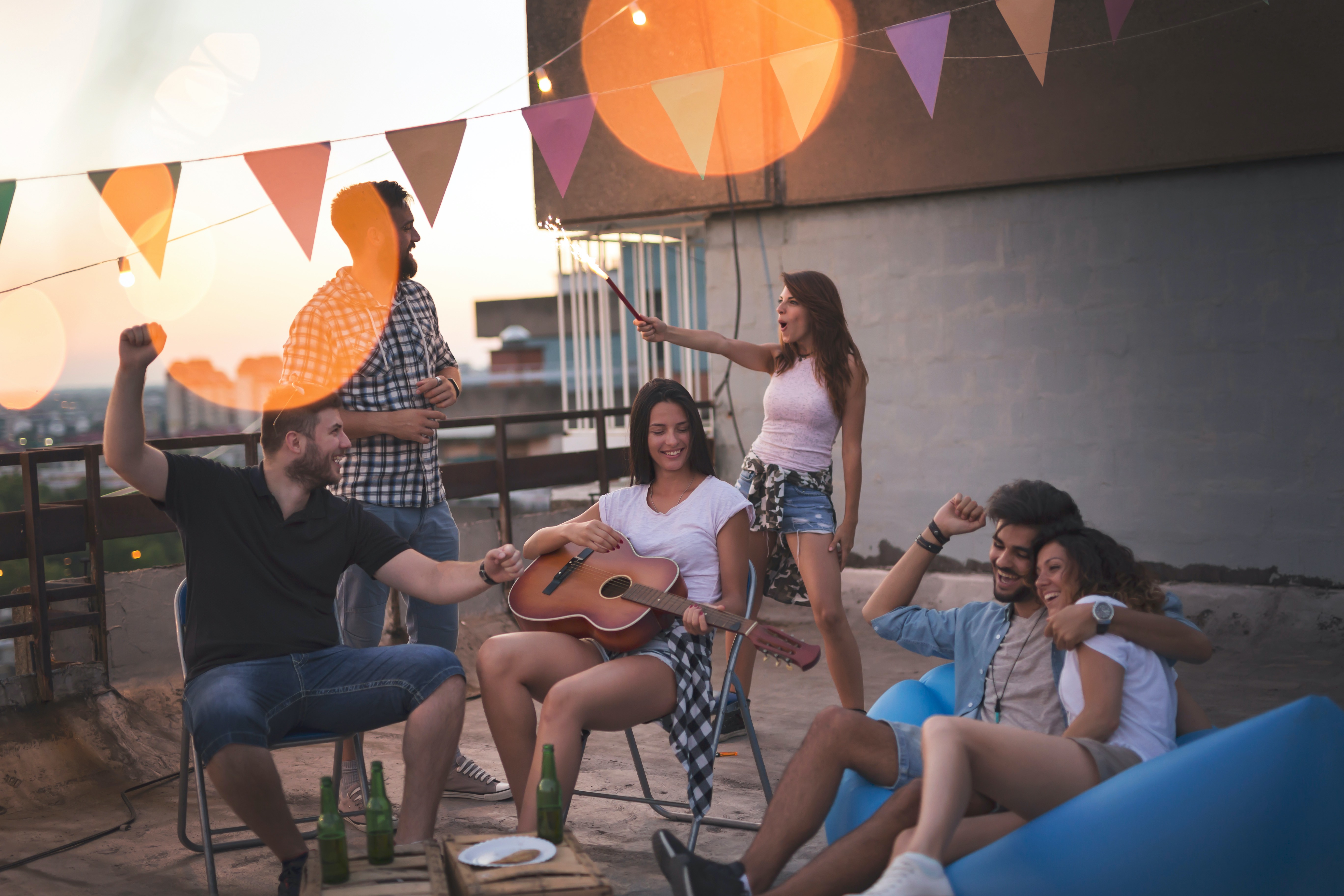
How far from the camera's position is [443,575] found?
9.86 ft

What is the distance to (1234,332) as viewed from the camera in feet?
17.1

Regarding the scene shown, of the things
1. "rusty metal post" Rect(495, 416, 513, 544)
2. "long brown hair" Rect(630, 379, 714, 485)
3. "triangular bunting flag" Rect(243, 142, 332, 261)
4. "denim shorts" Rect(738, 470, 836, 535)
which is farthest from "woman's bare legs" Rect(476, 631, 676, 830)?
"rusty metal post" Rect(495, 416, 513, 544)

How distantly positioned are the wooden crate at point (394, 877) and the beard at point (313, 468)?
3.73 ft

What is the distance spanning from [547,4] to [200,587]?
542 centimetres

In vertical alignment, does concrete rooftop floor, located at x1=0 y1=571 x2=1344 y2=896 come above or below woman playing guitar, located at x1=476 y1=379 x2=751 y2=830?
below

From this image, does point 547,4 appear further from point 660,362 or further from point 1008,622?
point 1008,622

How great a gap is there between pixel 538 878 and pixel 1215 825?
4.02 ft

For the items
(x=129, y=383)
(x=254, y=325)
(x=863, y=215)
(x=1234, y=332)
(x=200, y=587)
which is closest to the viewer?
(x=129, y=383)

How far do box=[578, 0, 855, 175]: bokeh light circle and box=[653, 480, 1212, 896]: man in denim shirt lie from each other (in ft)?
13.6

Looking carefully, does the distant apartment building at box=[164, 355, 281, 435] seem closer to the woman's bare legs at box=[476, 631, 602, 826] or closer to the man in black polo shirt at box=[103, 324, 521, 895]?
the man in black polo shirt at box=[103, 324, 521, 895]

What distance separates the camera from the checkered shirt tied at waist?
11.3 feet

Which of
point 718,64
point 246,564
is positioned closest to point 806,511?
point 246,564

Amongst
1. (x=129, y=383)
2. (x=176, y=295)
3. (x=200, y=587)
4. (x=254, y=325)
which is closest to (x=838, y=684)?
(x=200, y=587)

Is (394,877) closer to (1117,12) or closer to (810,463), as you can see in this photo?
(810,463)
